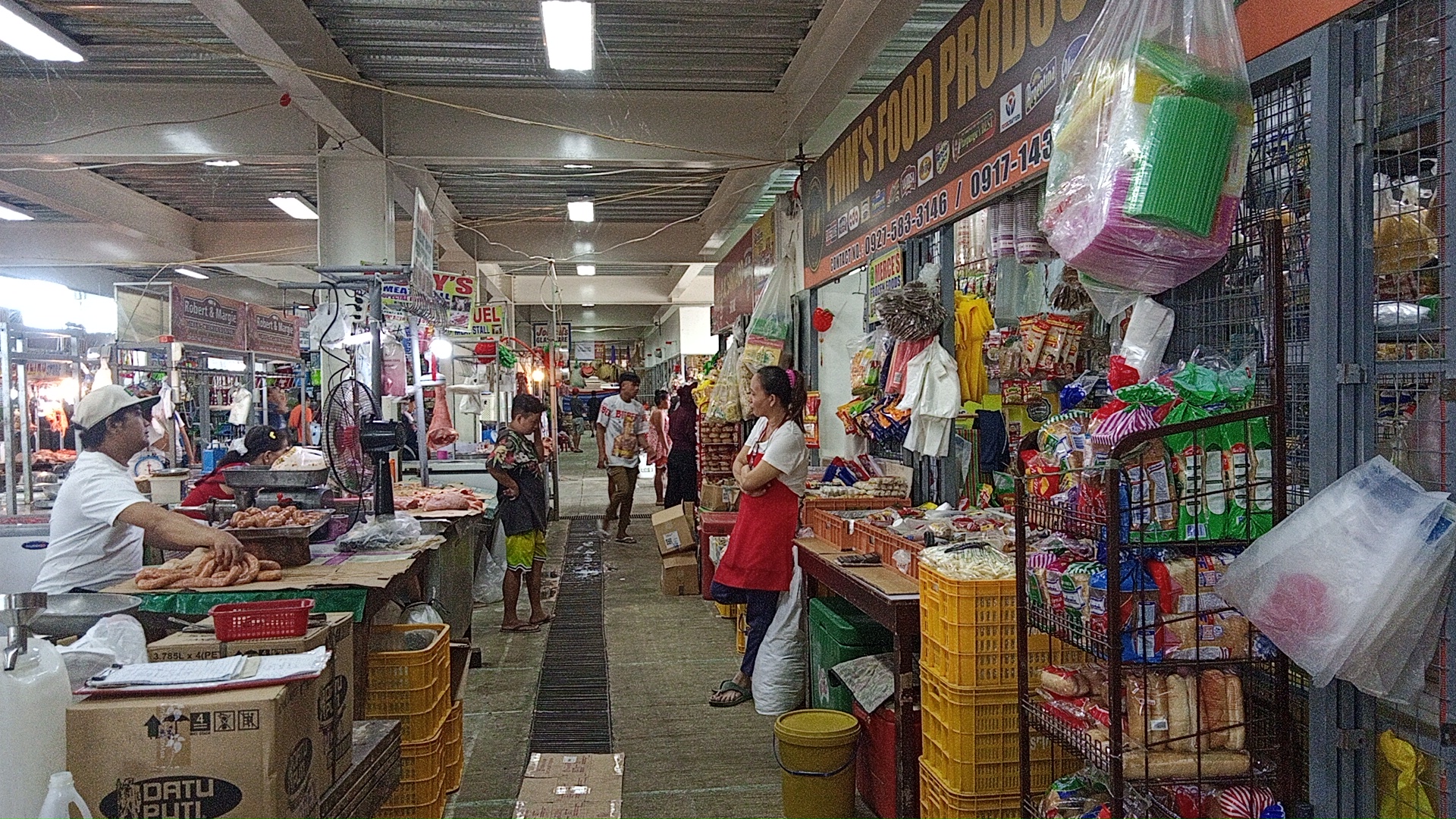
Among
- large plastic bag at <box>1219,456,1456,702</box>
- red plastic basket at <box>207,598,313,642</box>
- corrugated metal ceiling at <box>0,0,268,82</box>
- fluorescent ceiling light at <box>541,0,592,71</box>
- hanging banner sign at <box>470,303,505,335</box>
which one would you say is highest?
corrugated metal ceiling at <box>0,0,268,82</box>

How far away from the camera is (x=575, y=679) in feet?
20.6

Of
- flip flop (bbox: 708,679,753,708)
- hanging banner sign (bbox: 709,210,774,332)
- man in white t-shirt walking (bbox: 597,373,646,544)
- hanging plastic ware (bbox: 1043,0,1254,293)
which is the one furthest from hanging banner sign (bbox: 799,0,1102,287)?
man in white t-shirt walking (bbox: 597,373,646,544)

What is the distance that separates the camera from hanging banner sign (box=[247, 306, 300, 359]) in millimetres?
10883

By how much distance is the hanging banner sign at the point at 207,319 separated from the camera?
9.00 m

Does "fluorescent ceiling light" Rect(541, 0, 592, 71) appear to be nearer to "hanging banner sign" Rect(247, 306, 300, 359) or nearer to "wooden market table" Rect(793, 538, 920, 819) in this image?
"wooden market table" Rect(793, 538, 920, 819)

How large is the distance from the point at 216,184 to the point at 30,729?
11.0 meters

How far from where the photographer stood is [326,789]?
2.41 m

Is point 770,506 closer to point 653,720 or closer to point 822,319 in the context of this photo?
point 653,720

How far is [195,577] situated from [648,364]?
30.1 meters

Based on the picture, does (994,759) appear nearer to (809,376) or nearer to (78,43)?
(809,376)

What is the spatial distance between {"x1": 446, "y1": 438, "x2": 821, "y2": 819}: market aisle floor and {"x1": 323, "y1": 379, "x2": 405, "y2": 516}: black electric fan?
145cm

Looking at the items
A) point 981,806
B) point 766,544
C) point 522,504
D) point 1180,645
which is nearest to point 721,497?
point 522,504

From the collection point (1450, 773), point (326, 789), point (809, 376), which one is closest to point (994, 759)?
point (1450, 773)

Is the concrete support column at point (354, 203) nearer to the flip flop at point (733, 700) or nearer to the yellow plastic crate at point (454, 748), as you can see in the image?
the flip flop at point (733, 700)
